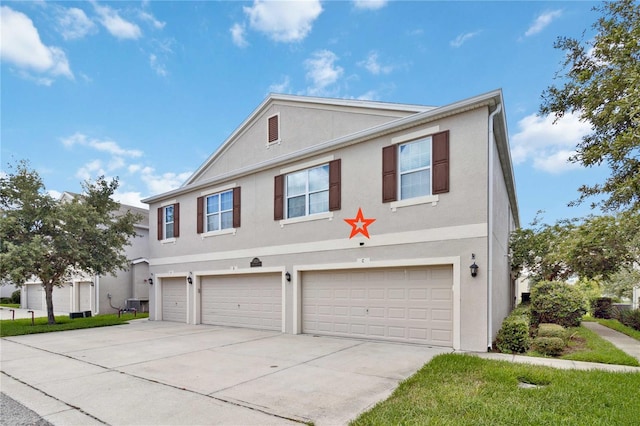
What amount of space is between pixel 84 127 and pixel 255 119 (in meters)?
9.19

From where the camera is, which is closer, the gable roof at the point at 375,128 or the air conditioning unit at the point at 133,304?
the gable roof at the point at 375,128

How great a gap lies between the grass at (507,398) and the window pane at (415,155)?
493cm

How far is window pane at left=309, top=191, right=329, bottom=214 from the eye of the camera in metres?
11.3

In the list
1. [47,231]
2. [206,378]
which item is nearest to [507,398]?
[206,378]

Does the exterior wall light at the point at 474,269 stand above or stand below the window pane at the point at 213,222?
below

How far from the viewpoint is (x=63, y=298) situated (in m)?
23.0

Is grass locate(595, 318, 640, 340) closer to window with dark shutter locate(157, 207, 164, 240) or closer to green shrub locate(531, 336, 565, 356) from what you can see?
green shrub locate(531, 336, 565, 356)

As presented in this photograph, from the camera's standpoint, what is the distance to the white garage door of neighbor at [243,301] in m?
12.5

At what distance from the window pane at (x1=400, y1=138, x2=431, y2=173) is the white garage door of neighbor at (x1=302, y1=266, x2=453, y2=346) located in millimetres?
2601

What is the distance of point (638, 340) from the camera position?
10273 mm

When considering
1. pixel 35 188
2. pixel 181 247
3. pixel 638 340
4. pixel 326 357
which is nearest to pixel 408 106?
pixel 326 357

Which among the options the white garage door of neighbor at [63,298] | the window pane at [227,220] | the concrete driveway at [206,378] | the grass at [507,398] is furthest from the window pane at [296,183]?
the white garage door of neighbor at [63,298]

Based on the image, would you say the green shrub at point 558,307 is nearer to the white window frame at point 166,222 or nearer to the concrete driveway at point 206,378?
the concrete driveway at point 206,378

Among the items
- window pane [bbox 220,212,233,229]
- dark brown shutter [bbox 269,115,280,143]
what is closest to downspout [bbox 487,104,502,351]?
dark brown shutter [bbox 269,115,280,143]
